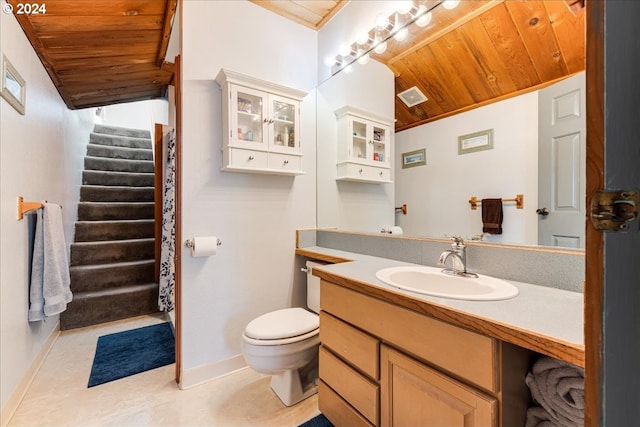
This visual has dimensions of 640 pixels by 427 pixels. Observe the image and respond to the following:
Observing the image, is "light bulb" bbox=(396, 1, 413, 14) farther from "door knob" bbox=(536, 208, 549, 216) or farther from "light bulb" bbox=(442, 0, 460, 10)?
"door knob" bbox=(536, 208, 549, 216)

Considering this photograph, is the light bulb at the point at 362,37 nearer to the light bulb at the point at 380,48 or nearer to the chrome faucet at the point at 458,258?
the light bulb at the point at 380,48

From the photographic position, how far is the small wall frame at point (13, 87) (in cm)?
132

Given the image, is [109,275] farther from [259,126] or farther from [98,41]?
[259,126]

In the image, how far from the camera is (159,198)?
9.89ft

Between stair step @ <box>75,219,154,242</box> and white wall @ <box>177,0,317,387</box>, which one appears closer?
white wall @ <box>177,0,317,387</box>

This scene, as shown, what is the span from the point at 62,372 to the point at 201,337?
1010 millimetres

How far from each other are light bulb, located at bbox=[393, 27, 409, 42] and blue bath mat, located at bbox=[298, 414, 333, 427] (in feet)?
7.31

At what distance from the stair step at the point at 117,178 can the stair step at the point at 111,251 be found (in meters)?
1.14

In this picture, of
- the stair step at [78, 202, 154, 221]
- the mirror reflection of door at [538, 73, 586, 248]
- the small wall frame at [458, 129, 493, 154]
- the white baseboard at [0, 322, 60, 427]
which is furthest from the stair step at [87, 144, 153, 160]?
the mirror reflection of door at [538, 73, 586, 248]

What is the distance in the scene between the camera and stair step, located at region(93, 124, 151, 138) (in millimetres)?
4758

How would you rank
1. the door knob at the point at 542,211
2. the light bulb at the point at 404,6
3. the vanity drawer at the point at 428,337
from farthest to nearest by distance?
the light bulb at the point at 404,6 < the door knob at the point at 542,211 < the vanity drawer at the point at 428,337

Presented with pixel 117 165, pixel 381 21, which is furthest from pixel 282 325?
pixel 117 165

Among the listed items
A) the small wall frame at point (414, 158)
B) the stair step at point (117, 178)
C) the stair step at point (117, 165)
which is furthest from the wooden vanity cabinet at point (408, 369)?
the stair step at point (117, 165)

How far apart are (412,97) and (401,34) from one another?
0.41m
